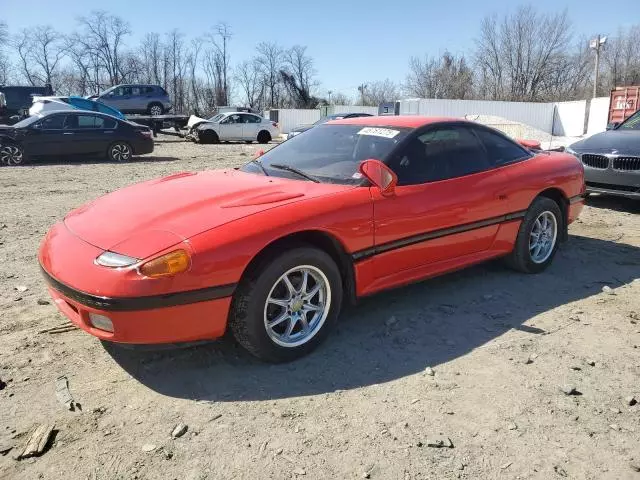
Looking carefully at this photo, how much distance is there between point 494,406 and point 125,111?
87.5 ft

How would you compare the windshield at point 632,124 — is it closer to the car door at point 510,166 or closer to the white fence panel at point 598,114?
the car door at point 510,166

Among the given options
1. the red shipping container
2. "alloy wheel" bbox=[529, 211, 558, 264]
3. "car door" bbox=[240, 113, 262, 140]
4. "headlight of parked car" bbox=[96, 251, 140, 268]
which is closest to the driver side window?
"alloy wheel" bbox=[529, 211, 558, 264]

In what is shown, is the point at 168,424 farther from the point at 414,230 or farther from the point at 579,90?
the point at 579,90

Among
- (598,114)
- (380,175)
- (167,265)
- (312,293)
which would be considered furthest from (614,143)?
(598,114)

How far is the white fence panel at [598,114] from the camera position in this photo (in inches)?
1277

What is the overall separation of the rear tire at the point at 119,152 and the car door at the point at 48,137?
1.09 metres

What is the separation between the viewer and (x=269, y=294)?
9.64ft

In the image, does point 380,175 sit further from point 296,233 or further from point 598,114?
point 598,114

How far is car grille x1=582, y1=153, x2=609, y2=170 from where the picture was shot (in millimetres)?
7372

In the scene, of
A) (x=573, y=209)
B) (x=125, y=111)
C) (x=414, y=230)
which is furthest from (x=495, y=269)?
(x=125, y=111)

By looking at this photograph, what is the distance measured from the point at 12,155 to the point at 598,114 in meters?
32.6

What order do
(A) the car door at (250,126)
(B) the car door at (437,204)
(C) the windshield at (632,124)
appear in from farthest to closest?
(A) the car door at (250,126) < (C) the windshield at (632,124) < (B) the car door at (437,204)

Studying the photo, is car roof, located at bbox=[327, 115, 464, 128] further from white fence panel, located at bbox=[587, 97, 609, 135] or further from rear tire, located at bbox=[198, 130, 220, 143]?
white fence panel, located at bbox=[587, 97, 609, 135]

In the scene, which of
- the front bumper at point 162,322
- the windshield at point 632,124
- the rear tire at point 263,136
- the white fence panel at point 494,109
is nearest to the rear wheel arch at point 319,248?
the front bumper at point 162,322
